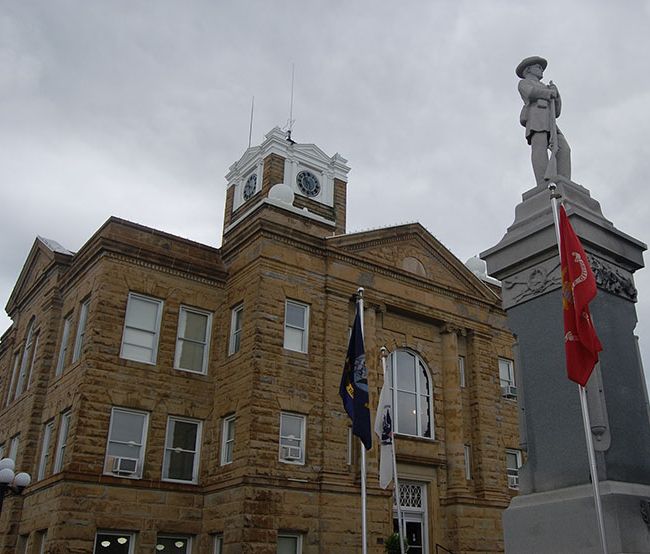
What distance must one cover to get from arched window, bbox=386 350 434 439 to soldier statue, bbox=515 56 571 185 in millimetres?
16335

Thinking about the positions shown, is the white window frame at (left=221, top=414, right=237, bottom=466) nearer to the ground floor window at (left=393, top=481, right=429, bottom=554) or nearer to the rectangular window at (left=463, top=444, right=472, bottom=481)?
the ground floor window at (left=393, top=481, right=429, bottom=554)

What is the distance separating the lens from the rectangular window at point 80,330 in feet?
75.6

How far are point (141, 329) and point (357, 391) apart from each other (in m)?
10.7

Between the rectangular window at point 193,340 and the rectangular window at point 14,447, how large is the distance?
7196 millimetres

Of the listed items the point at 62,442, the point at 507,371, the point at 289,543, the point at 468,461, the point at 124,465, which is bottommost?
the point at 289,543

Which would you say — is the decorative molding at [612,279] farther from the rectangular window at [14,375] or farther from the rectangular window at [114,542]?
the rectangular window at [14,375]

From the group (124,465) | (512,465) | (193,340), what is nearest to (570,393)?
(124,465)

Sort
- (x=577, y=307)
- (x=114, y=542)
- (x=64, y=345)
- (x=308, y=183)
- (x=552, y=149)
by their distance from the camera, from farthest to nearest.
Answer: (x=308, y=183)
(x=64, y=345)
(x=114, y=542)
(x=552, y=149)
(x=577, y=307)

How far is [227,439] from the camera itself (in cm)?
2214

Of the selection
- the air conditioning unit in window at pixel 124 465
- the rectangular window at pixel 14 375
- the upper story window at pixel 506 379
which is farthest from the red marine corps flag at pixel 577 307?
the rectangular window at pixel 14 375

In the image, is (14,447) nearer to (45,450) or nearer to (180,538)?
(45,450)

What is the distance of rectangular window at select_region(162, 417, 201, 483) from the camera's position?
21.8 metres

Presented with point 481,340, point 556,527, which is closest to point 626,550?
point 556,527

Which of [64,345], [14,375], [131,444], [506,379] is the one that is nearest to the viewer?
[131,444]
